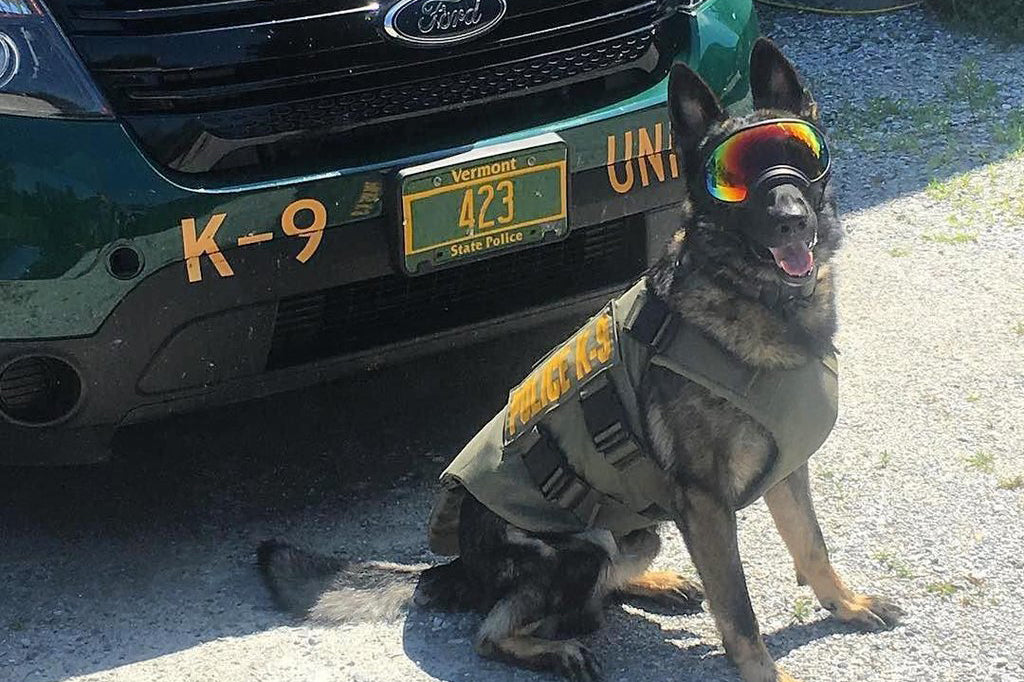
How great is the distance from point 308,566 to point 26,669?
2.15 feet

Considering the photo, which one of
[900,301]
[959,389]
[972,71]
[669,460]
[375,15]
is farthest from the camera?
[972,71]

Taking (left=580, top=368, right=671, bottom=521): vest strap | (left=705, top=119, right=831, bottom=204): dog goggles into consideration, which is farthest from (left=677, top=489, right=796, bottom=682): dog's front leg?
(left=705, top=119, right=831, bottom=204): dog goggles

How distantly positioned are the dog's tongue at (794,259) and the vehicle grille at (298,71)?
99 centimetres

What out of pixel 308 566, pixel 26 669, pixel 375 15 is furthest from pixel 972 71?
pixel 26 669

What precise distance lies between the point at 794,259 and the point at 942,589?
942 millimetres

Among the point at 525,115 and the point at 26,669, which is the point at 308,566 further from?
the point at 525,115

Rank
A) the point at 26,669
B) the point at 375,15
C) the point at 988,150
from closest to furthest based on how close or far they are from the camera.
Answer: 1. the point at 26,669
2. the point at 375,15
3. the point at 988,150

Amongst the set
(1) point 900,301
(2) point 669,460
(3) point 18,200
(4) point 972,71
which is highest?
(3) point 18,200

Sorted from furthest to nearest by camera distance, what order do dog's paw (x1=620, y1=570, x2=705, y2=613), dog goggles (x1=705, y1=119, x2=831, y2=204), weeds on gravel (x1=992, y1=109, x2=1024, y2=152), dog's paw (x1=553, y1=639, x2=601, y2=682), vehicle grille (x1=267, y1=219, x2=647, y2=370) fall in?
1. weeds on gravel (x1=992, y1=109, x2=1024, y2=152)
2. vehicle grille (x1=267, y1=219, x2=647, y2=370)
3. dog's paw (x1=620, y1=570, x2=705, y2=613)
4. dog's paw (x1=553, y1=639, x2=601, y2=682)
5. dog goggles (x1=705, y1=119, x2=831, y2=204)

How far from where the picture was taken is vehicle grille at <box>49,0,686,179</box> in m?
3.27

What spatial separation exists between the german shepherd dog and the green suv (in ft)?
1.91

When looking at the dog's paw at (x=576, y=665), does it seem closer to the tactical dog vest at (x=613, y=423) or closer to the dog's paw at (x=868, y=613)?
the tactical dog vest at (x=613, y=423)

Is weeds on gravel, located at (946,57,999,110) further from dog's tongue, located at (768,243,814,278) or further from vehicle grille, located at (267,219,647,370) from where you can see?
dog's tongue, located at (768,243,814,278)

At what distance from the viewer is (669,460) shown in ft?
9.95
